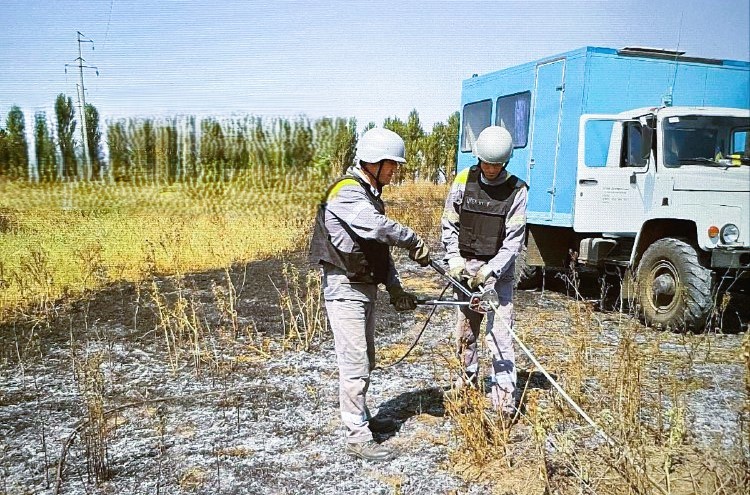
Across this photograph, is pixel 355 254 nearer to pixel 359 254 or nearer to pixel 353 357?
pixel 359 254

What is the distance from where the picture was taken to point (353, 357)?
2947mm

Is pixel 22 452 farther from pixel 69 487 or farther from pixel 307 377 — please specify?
pixel 307 377

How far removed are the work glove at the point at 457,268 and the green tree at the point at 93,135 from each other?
2.36 metres

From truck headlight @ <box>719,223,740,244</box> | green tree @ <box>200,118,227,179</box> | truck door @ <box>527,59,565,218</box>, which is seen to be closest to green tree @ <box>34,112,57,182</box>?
green tree @ <box>200,118,227,179</box>

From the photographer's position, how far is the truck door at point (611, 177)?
17.9 feet

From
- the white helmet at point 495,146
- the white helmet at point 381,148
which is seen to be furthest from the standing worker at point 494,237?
the white helmet at point 381,148

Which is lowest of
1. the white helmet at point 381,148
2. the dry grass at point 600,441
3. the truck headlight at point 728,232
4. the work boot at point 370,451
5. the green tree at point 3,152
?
the work boot at point 370,451

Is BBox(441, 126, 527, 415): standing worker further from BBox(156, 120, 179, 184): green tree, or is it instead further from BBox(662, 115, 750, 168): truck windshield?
BBox(156, 120, 179, 184): green tree

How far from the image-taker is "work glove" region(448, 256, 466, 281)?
3.21 metres

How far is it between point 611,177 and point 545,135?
1172 mm

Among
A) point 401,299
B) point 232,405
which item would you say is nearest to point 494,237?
point 401,299

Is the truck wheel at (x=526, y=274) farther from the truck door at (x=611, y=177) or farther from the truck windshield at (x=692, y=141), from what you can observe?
the truck windshield at (x=692, y=141)

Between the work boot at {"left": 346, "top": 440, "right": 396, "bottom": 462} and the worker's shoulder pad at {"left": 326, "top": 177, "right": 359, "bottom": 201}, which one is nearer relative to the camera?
the worker's shoulder pad at {"left": 326, "top": 177, "right": 359, "bottom": 201}

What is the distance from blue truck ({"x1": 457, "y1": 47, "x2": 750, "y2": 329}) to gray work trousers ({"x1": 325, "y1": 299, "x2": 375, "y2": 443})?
2146 millimetres
